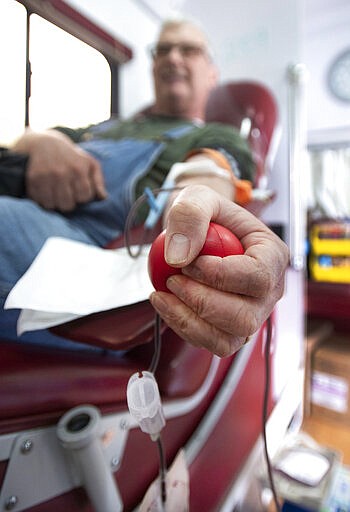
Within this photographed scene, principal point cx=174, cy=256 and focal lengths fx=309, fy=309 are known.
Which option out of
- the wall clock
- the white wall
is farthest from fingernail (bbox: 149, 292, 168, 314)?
the wall clock

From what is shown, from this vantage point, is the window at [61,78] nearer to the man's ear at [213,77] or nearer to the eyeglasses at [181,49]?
the eyeglasses at [181,49]

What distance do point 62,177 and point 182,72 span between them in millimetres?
719

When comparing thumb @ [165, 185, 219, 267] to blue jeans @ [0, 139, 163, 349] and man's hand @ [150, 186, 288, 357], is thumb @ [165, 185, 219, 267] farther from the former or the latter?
blue jeans @ [0, 139, 163, 349]

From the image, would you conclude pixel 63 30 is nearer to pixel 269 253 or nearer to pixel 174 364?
pixel 269 253

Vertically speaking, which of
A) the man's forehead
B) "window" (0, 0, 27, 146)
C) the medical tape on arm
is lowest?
the medical tape on arm

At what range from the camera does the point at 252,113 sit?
1.09 metres

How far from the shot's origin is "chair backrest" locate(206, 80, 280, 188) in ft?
3.52

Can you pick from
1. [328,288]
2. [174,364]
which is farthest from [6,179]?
[328,288]

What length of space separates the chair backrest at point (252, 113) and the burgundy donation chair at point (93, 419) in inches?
32.1

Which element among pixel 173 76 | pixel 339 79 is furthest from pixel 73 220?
pixel 339 79

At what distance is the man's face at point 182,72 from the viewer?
103 cm

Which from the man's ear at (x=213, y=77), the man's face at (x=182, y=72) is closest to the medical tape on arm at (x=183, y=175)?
the man's face at (x=182, y=72)

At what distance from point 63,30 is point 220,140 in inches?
13.4

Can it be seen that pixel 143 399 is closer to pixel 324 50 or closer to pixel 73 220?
pixel 73 220
